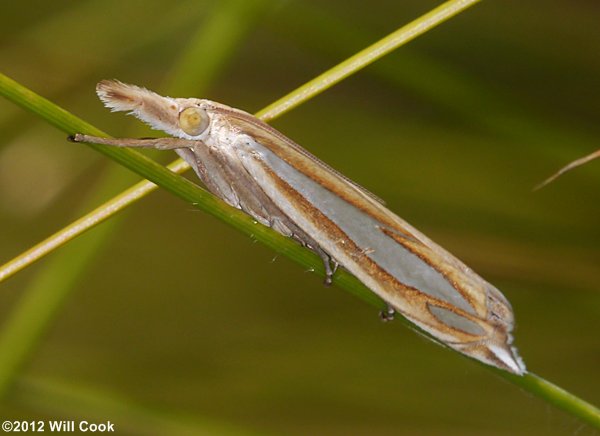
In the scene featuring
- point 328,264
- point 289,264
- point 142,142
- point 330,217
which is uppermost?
point 289,264

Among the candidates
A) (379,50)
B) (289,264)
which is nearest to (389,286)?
(379,50)

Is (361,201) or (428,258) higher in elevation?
(361,201)

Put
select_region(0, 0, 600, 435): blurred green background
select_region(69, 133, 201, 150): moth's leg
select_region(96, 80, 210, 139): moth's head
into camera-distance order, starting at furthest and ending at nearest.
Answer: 1. select_region(0, 0, 600, 435): blurred green background
2. select_region(96, 80, 210, 139): moth's head
3. select_region(69, 133, 201, 150): moth's leg

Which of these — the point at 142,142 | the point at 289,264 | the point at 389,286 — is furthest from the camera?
the point at 289,264

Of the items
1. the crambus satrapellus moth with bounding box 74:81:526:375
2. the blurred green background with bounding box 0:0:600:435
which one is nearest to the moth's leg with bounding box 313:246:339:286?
the crambus satrapellus moth with bounding box 74:81:526:375

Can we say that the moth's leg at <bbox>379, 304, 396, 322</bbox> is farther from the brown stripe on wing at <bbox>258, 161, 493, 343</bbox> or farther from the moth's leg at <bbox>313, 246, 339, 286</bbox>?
the moth's leg at <bbox>313, 246, 339, 286</bbox>

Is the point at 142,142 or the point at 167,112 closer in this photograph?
the point at 142,142

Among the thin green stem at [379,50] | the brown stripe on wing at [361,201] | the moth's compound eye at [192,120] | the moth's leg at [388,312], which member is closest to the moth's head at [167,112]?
the moth's compound eye at [192,120]

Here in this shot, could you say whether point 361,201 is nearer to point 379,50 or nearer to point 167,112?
point 379,50
